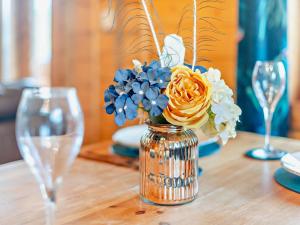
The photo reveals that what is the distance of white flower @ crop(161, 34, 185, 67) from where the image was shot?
0.92 metres

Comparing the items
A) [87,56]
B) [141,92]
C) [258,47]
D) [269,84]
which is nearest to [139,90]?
[141,92]

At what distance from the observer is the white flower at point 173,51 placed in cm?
92

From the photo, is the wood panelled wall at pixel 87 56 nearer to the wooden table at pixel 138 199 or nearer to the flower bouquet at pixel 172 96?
the wooden table at pixel 138 199

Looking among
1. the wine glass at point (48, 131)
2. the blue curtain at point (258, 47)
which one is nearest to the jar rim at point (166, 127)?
the wine glass at point (48, 131)

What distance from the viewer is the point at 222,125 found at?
91 cm

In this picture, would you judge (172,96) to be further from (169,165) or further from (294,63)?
(294,63)

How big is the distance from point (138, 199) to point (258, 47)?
153cm

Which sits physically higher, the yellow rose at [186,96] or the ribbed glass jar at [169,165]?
the yellow rose at [186,96]

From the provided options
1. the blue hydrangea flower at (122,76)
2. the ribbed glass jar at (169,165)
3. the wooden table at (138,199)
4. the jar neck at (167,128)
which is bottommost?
the wooden table at (138,199)

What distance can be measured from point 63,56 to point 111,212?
2828 millimetres

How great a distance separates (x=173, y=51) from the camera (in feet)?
3.04

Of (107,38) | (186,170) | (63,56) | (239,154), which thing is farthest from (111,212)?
(63,56)

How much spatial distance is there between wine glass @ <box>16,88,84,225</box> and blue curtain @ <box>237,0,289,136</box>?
5.69ft

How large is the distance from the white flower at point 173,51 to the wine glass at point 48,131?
0.31 meters
